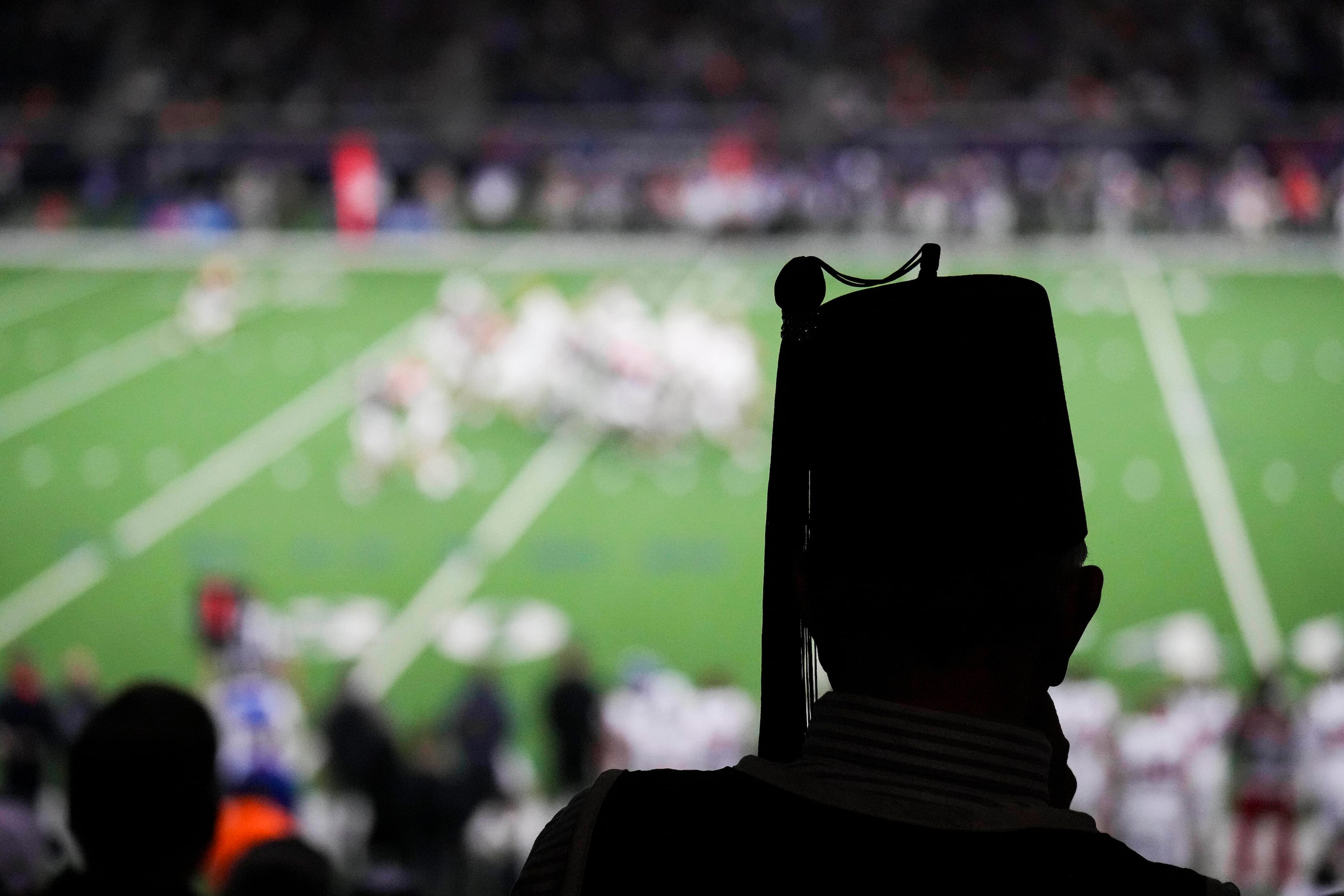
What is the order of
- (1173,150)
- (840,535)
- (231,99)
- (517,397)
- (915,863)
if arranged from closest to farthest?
1. (915,863)
2. (840,535)
3. (517,397)
4. (1173,150)
5. (231,99)

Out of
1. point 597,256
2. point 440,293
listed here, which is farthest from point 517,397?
point 597,256

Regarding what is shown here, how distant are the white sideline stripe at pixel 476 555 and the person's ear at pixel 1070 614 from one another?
7.26 m

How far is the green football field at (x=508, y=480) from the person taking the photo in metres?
9.83

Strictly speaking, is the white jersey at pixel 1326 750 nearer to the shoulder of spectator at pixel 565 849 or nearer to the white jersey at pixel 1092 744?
the white jersey at pixel 1092 744

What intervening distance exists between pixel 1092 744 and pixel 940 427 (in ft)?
19.2

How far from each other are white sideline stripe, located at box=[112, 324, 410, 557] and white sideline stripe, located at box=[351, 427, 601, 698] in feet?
7.38

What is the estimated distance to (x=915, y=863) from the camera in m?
1.02

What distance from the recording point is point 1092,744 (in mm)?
6539

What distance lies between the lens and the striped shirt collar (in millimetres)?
1052

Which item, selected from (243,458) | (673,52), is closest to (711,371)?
(243,458)

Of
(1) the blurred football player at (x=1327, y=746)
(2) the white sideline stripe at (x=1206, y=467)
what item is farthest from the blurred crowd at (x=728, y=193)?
(1) the blurred football player at (x=1327, y=746)

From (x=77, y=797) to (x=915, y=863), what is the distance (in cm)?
138

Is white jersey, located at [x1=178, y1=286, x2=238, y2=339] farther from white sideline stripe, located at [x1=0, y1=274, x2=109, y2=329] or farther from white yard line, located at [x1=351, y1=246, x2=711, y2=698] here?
white yard line, located at [x1=351, y1=246, x2=711, y2=698]

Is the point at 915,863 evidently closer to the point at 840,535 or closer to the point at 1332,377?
the point at 840,535
